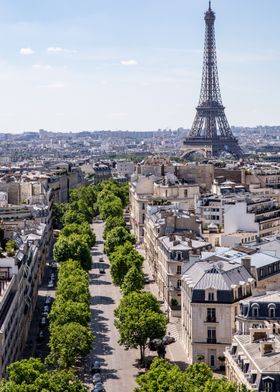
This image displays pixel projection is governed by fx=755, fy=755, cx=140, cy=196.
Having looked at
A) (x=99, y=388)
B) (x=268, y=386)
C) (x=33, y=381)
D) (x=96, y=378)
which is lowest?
(x=96, y=378)

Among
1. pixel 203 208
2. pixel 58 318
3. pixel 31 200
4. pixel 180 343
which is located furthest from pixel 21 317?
pixel 31 200

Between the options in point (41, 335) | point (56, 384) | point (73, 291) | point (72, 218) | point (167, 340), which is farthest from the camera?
point (72, 218)

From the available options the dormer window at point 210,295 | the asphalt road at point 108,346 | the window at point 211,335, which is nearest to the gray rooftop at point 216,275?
the dormer window at point 210,295

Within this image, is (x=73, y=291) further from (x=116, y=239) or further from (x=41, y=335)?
(x=116, y=239)

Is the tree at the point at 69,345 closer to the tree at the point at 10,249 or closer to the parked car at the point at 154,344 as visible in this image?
the parked car at the point at 154,344

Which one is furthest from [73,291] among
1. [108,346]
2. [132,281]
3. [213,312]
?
[213,312]

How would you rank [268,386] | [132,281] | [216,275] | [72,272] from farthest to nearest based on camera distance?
1. [72,272]
2. [132,281]
3. [216,275]
4. [268,386]

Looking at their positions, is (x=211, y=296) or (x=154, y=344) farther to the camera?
(x=154, y=344)
